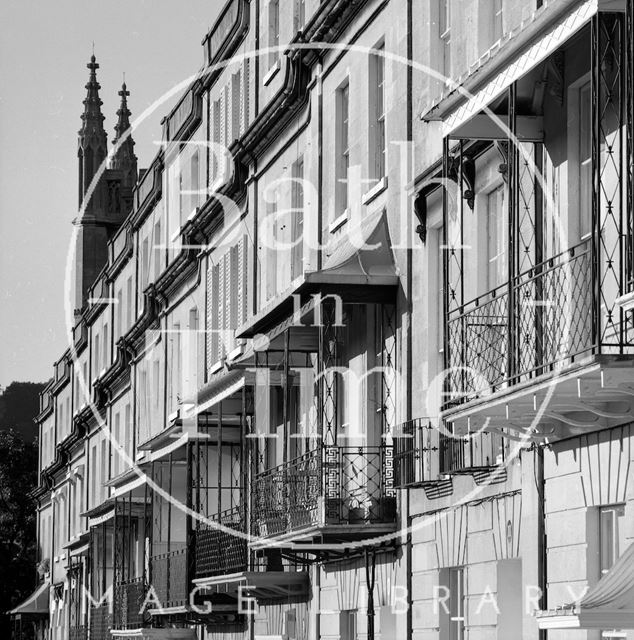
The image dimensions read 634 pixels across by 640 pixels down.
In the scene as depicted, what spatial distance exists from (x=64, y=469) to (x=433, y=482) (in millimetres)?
46217

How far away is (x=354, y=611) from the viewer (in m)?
22.8

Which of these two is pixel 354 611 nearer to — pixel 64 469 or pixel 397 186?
pixel 397 186

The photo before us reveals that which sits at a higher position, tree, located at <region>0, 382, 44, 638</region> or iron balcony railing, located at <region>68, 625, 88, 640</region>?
tree, located at <region>0, 382, 44, 638</region>

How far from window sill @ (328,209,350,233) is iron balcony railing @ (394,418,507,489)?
3.86 m

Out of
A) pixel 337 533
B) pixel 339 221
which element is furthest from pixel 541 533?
pixel 339 221

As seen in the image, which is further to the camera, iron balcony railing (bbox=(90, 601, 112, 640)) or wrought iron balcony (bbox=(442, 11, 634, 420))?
iron balcony railing (bbox=(90, 601, 112, 640))

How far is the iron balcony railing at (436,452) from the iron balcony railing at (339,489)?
1.59 ft

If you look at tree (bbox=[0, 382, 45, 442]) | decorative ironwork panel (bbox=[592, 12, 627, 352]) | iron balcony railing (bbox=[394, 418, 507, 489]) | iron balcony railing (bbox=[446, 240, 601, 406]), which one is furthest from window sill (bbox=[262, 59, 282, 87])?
tree (bbox=[0, 382, 45, 442])

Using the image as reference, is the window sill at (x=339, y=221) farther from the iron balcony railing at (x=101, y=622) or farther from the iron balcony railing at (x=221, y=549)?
the iron balcony railing at (x=101, y=622)

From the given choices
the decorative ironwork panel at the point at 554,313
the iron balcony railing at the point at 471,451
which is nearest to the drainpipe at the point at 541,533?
the iron balcony railing at the point at 471,451

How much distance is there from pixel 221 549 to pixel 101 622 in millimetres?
17837

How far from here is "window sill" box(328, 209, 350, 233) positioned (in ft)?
76.3

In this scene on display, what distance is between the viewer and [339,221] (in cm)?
2358

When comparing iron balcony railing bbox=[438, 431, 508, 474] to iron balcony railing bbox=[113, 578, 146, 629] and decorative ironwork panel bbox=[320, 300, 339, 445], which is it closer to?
decorative ironwork panel bbox=[320, 300, 339, 445]
